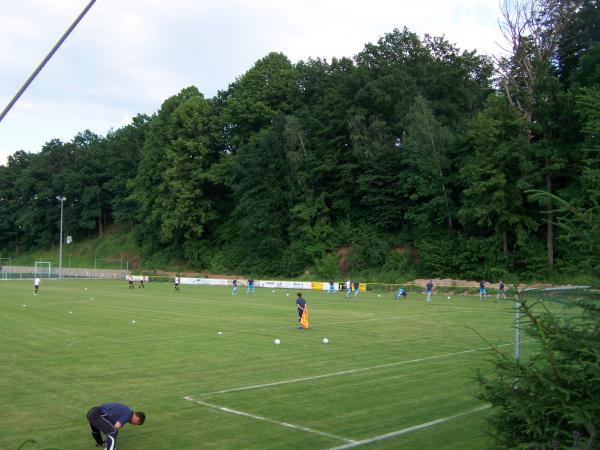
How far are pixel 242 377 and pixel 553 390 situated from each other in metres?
11.2

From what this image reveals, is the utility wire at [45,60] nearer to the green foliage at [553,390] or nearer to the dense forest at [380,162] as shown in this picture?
the green foliage at [553,390]

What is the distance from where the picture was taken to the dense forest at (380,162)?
52.6 meters

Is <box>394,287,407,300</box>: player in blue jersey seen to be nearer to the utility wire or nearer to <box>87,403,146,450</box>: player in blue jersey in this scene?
<box>87,403,146,450</box>: player in blue jersey

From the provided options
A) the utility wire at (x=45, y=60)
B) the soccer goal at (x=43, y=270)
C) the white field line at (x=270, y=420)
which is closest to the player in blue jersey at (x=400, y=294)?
the white field line at (x=270, y=420)

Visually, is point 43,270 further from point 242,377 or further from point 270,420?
point 270,420

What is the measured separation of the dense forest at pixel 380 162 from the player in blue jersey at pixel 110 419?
3735 cm

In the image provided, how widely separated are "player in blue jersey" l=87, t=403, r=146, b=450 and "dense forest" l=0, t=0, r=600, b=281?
37.3 meters

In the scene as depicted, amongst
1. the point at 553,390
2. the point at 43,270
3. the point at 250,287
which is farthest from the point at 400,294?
the point at 43,270

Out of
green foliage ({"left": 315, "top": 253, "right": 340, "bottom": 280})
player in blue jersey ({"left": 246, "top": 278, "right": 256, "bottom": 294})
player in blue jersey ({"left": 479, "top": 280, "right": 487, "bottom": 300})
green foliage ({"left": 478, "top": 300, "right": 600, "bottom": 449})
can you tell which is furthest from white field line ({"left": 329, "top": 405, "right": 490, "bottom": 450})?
green foliage ({"left": 315, "top": 253, "right": 340, "bottom": 280})

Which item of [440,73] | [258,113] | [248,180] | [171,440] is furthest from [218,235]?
[171,440]

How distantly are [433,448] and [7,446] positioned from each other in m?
7.40

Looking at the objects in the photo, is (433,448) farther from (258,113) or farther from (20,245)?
(20,245)

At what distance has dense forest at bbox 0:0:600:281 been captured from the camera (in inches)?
2069

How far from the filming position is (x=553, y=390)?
5.43m
